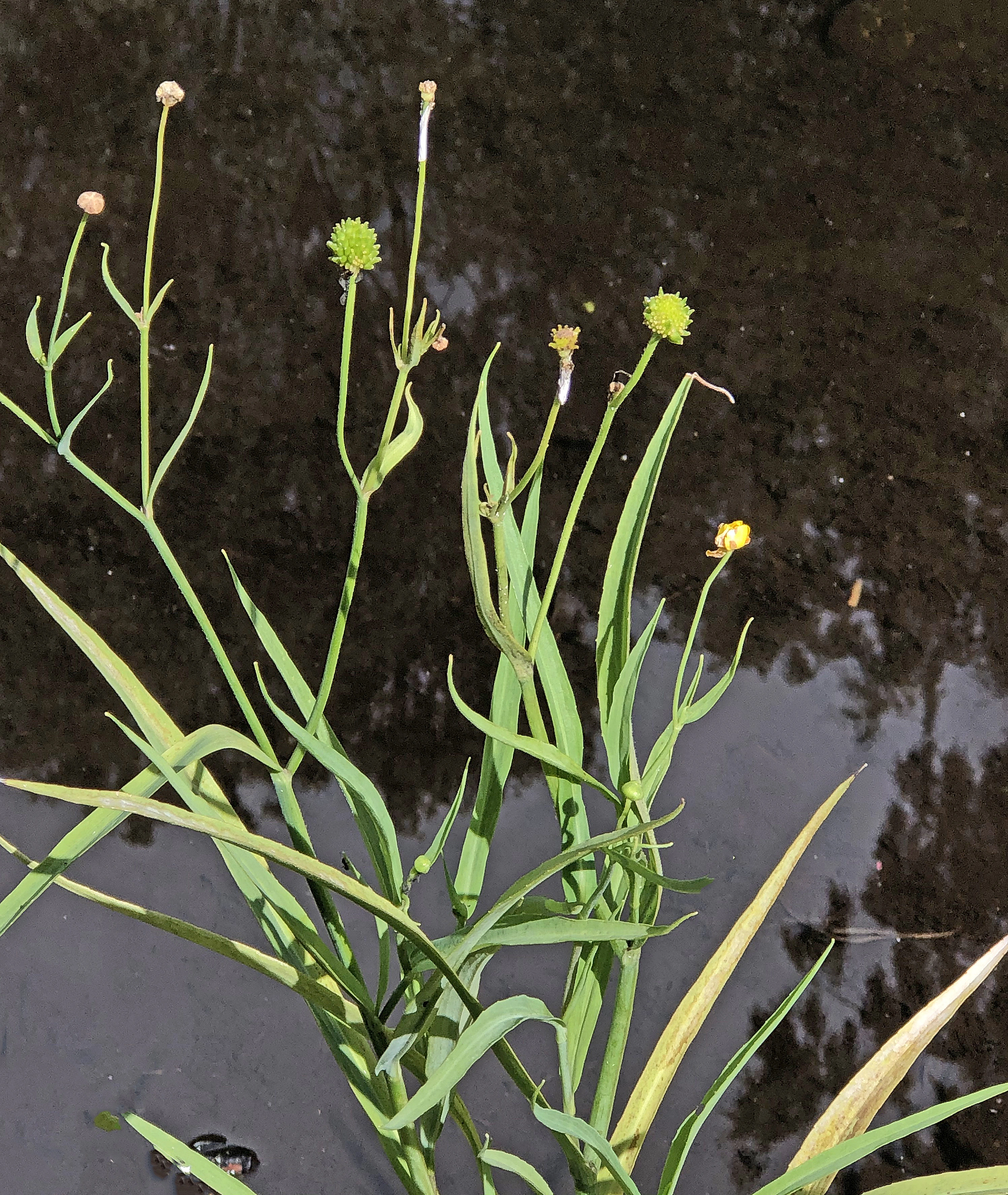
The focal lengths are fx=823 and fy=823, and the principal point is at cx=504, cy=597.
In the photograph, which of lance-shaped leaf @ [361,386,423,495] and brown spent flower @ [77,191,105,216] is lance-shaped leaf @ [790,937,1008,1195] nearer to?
lance-shaped leaf @ [361,386,423,495]

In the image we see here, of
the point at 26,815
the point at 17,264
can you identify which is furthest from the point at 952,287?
the point at 26,815

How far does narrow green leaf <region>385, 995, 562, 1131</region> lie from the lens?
0.39 m

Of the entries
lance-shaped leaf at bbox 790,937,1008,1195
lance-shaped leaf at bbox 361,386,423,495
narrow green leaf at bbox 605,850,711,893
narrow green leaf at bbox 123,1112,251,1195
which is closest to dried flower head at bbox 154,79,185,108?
lance-shaped leaf at bbox 361,386,423,495

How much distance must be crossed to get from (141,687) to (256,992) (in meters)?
0.43

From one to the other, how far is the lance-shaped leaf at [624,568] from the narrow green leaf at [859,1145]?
11.2 inches

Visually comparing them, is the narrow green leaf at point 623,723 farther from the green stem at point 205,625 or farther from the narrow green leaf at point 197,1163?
the narrow green leaf at point 197,1163

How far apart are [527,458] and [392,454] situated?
36cm

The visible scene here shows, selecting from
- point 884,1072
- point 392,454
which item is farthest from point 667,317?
point 884,1072

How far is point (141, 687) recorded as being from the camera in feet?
1.51

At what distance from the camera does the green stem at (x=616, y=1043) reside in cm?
52

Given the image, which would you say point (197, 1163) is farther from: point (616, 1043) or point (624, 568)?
point (624, 568)

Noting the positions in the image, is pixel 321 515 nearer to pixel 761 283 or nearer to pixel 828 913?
pixel 761 283

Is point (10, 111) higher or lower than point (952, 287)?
lower

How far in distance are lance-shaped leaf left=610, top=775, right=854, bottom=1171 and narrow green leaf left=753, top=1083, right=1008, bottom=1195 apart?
0.31ft
